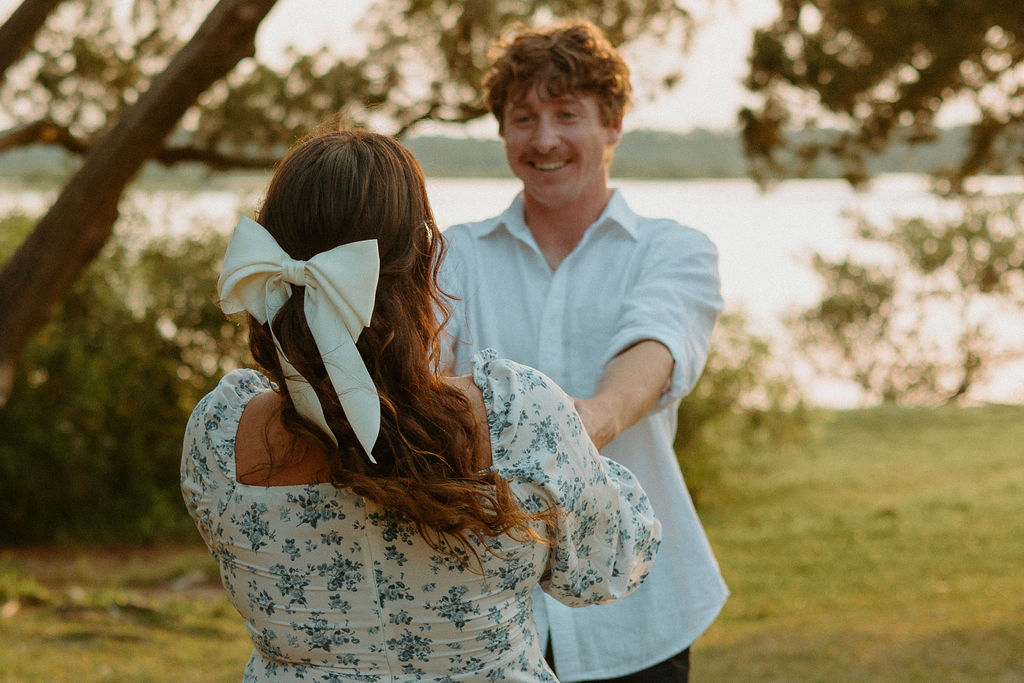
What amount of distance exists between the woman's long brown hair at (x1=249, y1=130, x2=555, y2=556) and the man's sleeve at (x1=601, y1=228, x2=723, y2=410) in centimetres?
61

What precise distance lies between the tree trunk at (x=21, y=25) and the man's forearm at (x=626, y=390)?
273cm

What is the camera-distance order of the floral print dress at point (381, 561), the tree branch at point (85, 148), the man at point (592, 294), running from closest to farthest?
the floral print dress at point (381, 561) → the man at point (592, 294) → the tree branch at point (85, 148)

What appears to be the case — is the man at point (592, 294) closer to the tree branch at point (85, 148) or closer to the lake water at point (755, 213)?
the lake water at point (755, 213)

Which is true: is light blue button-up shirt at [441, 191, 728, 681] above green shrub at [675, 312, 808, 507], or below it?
above

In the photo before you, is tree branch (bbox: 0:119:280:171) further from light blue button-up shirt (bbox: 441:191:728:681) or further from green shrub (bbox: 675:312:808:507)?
green shrub (bbox: 675:312:808:507)

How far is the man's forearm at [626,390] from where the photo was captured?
1744 millimetres

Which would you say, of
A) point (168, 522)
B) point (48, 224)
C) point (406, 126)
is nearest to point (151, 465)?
point (168, 522)

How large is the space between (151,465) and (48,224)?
172 inches

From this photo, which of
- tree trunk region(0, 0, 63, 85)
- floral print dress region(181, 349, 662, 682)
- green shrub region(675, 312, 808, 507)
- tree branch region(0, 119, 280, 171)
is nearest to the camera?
floral print dress region(181, 349, 662, 682)

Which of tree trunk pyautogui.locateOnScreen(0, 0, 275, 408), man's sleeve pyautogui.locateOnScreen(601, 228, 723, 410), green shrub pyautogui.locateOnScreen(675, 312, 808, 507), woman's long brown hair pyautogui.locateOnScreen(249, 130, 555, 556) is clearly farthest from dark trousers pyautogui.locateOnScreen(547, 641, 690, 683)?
green shrub pyautogui.locateOnScreen(675, 312, 808, 507)

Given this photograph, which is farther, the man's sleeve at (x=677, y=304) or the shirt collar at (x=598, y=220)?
the shirt collar at (x=598, y=220)

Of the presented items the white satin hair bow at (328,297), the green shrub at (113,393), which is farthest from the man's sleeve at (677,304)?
the green shrub at (113,393)

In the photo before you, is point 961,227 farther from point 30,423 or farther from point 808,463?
point 30,423

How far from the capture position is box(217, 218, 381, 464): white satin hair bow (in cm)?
131
